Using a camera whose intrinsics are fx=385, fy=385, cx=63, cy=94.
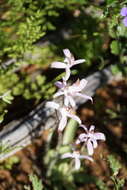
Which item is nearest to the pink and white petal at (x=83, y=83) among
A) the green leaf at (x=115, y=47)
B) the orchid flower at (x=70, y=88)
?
the orchid flower at (x=70, y=88)

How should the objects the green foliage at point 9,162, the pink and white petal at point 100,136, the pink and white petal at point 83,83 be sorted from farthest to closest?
the green foliage at point 9,162
the pink and white petal at point 100,136
the pink and white petal at point 83,83

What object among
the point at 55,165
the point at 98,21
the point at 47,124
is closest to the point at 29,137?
the point at 47,124

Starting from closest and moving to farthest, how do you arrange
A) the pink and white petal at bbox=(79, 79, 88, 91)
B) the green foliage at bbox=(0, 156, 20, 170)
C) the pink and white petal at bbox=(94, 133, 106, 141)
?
the pink and white petal at bbox=(79, 79, 88, 91)
the pink and white petal at bbox=(94, 133, 106, 141)
the green foliage at bbox=(0, 156, 20, 170)

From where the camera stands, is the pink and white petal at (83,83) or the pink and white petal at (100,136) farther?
the pink and white petal at (100,136)

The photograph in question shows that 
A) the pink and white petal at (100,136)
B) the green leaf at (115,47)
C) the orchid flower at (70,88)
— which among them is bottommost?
the pink and white petal at (100,136)

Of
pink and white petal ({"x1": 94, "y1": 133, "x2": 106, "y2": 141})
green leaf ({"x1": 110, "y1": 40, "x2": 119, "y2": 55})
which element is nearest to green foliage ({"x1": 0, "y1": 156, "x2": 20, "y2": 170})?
pink and white petal ({"x1": 94, "y1": 133, "x2": 106, "y2": 141})

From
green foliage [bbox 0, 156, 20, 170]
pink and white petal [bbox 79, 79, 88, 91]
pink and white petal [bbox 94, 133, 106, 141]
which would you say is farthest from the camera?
green foliage [bbox 0, 156, 20, 170]

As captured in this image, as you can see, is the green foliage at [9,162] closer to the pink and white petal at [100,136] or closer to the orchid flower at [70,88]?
the pink and white petal at [100,136]

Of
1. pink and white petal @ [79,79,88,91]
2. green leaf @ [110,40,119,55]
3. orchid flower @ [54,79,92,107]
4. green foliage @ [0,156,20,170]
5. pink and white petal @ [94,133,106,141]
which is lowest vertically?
green foliage @ [0,156,20,170]

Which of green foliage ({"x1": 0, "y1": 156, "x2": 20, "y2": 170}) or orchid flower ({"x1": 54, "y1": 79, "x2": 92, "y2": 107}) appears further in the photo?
green foliage ({"x1": 0, "y1": 156, "x2": 20, "y2": 170})

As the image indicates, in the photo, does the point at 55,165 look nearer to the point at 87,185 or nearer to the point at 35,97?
the point at 87,185

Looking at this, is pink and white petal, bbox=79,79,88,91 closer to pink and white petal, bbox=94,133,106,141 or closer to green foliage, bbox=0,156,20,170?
pink and white petal, bbox=94,133,106,141
